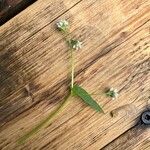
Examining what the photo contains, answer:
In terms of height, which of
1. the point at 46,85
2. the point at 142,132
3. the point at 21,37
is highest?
the point at 21,37

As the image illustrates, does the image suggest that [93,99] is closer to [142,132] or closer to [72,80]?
[72,80]

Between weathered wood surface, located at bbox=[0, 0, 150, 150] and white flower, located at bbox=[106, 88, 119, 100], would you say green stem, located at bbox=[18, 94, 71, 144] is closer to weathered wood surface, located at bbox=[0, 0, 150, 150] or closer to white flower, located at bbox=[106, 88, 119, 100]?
weathered wood surface, located at bbox=[0, 0, 150, 150]

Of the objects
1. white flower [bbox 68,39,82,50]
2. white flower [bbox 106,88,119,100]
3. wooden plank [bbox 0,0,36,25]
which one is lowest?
white flower [bbox 106,88,119,100]

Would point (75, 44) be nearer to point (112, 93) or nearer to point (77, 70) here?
point (77, 70)

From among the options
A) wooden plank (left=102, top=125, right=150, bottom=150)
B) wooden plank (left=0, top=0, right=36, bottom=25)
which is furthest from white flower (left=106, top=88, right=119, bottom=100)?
wooden plank (left=0, top=0, right=36, bottom=25)

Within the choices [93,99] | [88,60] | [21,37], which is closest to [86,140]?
[93,99]
